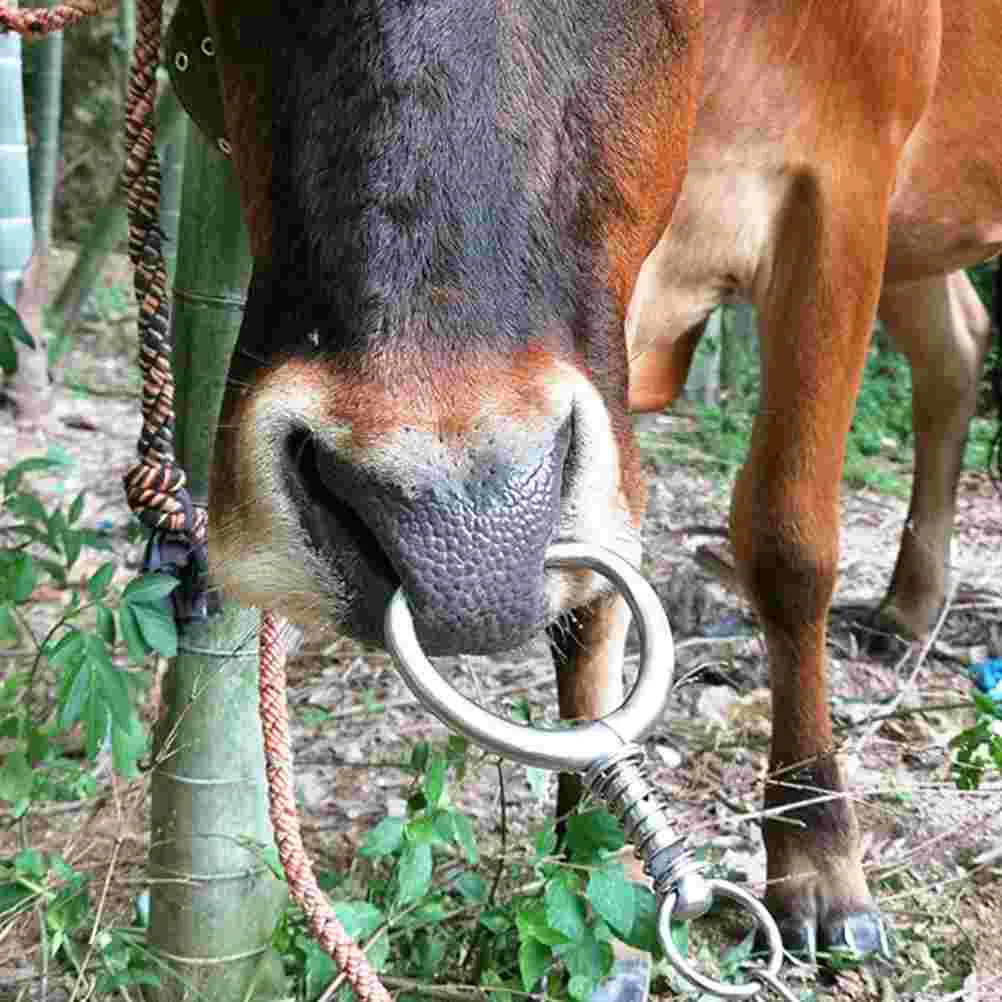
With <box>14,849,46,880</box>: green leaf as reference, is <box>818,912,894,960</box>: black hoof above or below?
below

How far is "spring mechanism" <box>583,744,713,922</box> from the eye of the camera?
1083 mm

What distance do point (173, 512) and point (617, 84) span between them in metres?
0.74

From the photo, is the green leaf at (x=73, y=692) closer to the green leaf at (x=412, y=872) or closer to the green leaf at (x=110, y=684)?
the green leaf at (x=110, y=684)

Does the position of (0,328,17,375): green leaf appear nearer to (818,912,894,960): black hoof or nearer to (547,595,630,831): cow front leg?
(547,595,630,831): cow front leg

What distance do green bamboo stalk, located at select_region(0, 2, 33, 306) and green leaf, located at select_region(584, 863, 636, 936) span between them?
3.10 meters

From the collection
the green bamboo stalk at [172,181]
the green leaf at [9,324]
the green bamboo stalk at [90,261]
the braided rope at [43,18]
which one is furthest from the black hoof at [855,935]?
the green bamboo stalk at [90,261]

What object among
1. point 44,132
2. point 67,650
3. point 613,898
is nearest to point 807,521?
point 613,898

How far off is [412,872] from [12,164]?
3.48 meters

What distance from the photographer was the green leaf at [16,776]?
5.90ft

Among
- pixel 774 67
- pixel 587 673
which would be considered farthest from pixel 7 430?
pixel 774 67

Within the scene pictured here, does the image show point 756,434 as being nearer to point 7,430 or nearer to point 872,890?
point 872,890

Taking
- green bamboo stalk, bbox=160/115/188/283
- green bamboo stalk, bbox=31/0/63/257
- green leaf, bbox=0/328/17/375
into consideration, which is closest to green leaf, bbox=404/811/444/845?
green leaf, bbox=0/328/17/375

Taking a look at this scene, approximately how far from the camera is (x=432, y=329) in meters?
1.19

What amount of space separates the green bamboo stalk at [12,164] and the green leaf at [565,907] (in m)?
3.06
